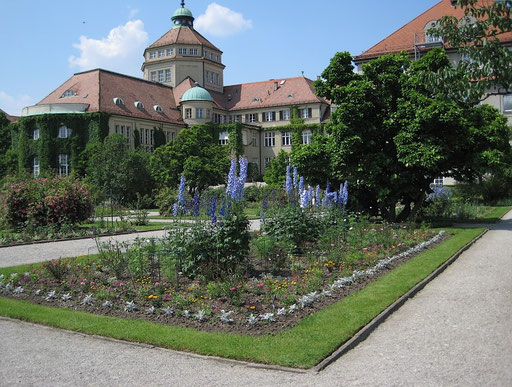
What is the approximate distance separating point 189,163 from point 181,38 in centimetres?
3334

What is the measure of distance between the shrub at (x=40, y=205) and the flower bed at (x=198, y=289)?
33.4ft

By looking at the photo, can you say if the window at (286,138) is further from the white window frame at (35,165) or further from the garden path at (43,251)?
the garden path at (43,251)

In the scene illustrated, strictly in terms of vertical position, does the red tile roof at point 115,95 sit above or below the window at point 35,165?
above

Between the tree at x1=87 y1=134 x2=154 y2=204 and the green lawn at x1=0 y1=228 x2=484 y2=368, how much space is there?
1388 inches

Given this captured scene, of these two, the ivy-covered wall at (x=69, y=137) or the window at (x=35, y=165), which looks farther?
the window at (x=35, y=165)

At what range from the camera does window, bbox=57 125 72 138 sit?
177 ft

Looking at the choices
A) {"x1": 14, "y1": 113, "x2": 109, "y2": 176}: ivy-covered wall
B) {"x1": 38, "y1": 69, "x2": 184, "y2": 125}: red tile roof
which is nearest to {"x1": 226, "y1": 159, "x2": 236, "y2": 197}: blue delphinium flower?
{"x1": 14, "y1": 113, "x2": 109, "y2": 176}: ivy-covered wall

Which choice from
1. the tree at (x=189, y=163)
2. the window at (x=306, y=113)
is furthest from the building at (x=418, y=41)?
the tree at (x=189, y=163)

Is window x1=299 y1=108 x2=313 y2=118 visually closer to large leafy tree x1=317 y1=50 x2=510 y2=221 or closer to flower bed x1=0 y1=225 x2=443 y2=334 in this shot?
large leafy tree x1=317 y1=50 x2=510 y2=221

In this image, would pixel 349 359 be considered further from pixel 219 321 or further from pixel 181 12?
pixel 181 12

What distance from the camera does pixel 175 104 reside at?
224 feet

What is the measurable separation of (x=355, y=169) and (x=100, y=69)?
4684 cm

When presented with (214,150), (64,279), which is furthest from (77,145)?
(64,279)

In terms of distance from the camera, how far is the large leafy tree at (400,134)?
61.7ft
